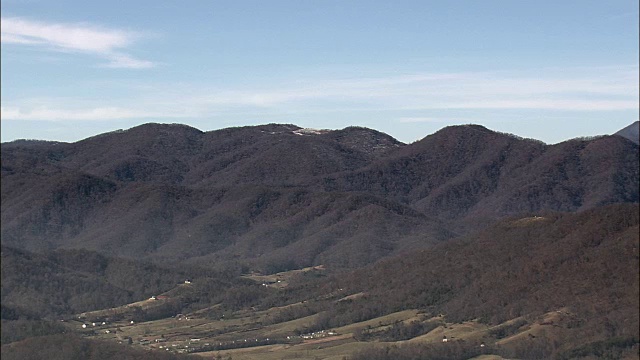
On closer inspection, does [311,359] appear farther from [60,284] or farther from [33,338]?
[33,338]

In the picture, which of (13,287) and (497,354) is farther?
(497,354)

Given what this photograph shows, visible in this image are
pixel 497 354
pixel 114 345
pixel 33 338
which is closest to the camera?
pixel 33 338

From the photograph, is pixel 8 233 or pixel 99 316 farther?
pixel 99 316

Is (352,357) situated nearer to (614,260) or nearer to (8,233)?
(614,260)

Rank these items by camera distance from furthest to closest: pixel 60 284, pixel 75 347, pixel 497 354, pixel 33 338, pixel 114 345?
pixel 497 354 → pixel 60 284 → pixel 114 345 → pixel 75 347 → pixel 33 338

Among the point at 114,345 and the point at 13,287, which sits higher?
the point at 13,287

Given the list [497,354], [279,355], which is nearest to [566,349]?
[497,354]

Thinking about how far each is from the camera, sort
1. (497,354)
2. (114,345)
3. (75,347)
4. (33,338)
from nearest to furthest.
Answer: (33,338) < (75,347) < (114,345) < (497,354)

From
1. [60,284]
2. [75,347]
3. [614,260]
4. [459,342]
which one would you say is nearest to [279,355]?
[459,342]

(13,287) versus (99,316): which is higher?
(13,287)
